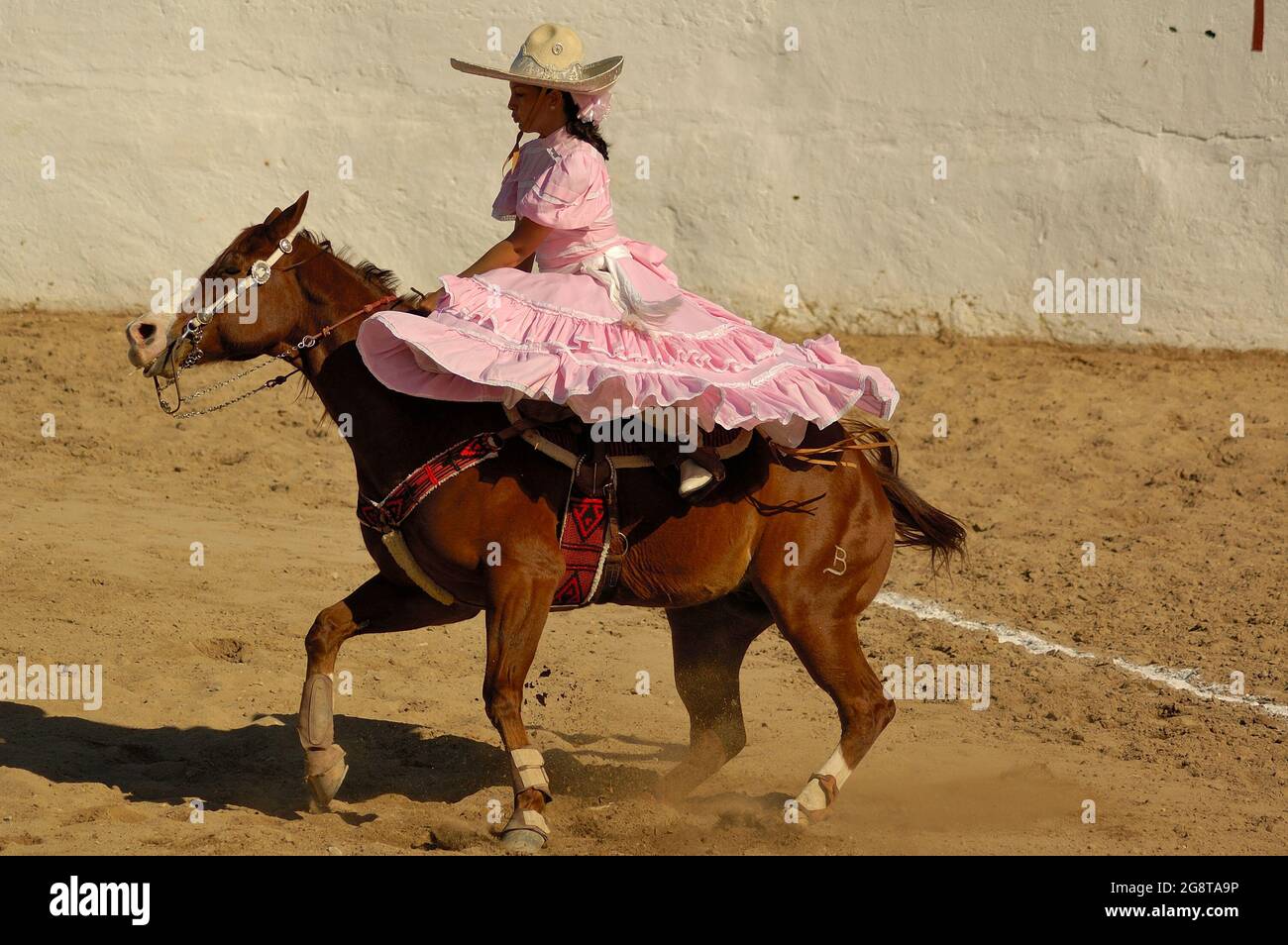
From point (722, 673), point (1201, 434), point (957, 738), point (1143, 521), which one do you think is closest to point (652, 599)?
point (722, 673)

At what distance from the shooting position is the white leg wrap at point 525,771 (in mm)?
5090

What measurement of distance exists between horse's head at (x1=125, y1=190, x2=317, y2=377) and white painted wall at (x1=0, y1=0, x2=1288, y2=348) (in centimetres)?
627

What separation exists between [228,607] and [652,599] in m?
3.11

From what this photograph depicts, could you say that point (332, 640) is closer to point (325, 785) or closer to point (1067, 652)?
point (325, 785)

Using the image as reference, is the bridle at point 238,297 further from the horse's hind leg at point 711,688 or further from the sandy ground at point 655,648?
the horse's hind leg at point 711,688

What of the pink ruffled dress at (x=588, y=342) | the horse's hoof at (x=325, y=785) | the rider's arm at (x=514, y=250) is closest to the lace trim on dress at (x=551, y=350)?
the pink ruffled dress at (x=588, y=342)

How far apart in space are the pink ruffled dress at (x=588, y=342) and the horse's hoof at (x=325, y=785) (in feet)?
4.80

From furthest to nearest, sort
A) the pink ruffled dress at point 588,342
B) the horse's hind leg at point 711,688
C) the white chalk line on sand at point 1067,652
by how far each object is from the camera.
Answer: the white chalk line on sand at point 1067,652 → the horse's hind leg at point 711,688 → the pink ruffled dress at point 588,342

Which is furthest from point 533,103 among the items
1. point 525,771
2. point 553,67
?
point 525,771

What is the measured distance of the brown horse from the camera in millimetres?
5078

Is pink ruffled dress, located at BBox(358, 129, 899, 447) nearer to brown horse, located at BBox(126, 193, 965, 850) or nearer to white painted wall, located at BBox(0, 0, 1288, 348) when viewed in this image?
brown horse, located at BBox(126, 193, 965, 850)

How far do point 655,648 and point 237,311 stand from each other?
335 centimetres

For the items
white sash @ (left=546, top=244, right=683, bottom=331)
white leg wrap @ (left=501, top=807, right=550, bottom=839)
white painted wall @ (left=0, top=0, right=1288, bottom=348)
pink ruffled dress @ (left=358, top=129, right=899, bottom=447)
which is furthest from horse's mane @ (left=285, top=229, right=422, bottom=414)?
white painted wall @ (left=0, top=0, right=1288, bottom=348)

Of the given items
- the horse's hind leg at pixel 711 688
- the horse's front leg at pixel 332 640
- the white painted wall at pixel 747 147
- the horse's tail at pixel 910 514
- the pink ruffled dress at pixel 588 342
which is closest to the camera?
the pink ruffled dress at pixel 588 342
